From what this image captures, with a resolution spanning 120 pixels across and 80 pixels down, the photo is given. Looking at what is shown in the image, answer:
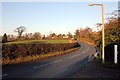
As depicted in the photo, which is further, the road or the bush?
the bush

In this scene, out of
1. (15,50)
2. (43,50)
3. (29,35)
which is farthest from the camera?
(29,35)

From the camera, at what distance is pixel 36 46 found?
33.2 metres

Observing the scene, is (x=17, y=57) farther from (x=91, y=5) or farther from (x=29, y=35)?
(x=29, y=35)

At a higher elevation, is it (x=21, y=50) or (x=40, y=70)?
(x=21, y=50)

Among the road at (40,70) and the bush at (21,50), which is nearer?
the road at (40,70)

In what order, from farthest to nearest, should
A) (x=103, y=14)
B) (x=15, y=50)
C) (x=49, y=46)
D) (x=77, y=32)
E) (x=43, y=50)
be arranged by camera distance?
(x=77, y=32), (x=49, y=46), (x=43, y=50), (x=15, y=50), (x=103, y=14)

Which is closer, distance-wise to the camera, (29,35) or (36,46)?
(36,46)

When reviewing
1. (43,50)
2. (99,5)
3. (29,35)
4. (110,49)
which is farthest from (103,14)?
(29,35)

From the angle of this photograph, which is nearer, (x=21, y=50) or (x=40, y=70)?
(x=40, y=70)

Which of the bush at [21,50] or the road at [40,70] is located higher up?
the bush at [21,50]

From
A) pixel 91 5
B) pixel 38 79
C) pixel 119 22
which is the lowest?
pixel 38 79

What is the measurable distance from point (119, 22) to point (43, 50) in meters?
18.1

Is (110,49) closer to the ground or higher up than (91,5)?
closer to the ground

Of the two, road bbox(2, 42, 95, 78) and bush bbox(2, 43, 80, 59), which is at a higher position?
bush bbox(2, 43, 80, 59)
